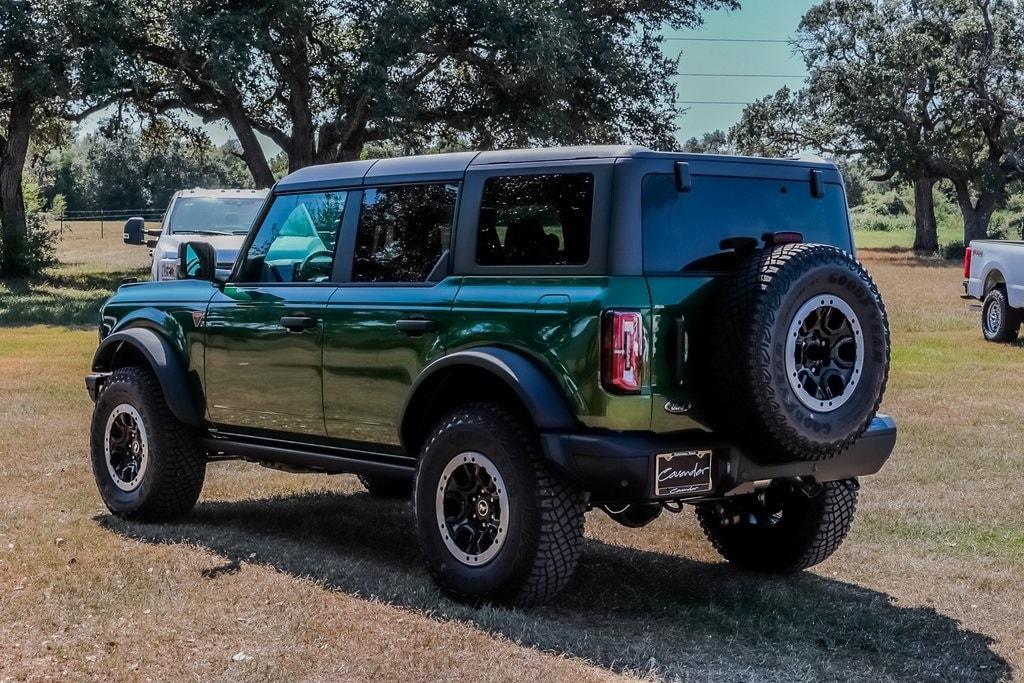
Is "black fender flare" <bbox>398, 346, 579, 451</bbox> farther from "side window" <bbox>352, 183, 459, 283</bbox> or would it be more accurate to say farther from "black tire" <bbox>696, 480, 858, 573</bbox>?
"black tire" <bbox>696, 480, 858, 573</bbox>

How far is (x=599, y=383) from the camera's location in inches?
208

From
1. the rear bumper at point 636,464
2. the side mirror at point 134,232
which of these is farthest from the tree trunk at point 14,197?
the rear bumper at point 636,464

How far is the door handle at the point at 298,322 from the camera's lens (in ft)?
21.6

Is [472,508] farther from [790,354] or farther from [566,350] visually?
[790,354]

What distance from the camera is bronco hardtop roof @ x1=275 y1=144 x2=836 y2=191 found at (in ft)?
18.5

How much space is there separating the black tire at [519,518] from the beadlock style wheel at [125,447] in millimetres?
2463

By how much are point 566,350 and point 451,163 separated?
4.20 ft

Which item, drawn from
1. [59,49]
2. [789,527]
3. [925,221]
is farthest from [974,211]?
[789,527]

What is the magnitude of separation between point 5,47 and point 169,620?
77.0ft

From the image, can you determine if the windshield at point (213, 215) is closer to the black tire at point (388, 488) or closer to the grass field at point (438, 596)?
the grass field at point (438, 596)

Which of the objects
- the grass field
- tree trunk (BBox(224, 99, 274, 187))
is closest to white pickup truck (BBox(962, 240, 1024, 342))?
the grass field

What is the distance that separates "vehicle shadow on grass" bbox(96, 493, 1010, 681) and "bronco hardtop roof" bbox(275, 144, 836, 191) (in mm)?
1817

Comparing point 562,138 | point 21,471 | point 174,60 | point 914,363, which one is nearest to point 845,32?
point 562,138

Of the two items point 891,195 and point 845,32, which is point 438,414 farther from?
point 891,195
